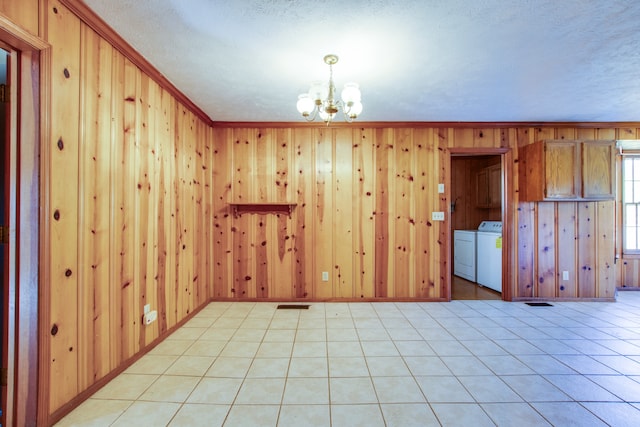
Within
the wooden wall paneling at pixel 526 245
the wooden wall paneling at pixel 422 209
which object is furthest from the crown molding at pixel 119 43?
the wooden wall paneling at pixel 526 245

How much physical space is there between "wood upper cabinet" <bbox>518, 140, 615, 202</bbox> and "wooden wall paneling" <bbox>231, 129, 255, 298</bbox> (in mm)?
3776

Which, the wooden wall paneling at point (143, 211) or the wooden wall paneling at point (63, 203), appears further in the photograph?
the wooden wall paneling at point (143, 211)

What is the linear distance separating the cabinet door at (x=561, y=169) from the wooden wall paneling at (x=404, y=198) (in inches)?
57.6

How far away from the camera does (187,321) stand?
2.97 meters

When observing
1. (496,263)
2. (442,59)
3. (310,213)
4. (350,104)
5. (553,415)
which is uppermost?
(442,59)

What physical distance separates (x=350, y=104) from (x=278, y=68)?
0.74m

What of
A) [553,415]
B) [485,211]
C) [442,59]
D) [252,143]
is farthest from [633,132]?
[252,143]

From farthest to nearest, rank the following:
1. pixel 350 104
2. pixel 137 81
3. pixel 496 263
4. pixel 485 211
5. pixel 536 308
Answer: pixel 485 211
pixel 496 263
pixel 536 308
pixel 137 81
pixel 350 104

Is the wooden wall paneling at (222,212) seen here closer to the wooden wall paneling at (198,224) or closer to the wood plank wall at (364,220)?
the wood plank wall at (364,220)

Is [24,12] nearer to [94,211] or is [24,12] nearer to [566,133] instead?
[94,211]

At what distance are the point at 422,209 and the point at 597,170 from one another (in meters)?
2.14

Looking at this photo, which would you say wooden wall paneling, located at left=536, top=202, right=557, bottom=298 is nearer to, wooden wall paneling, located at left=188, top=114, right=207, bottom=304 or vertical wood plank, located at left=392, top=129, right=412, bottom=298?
vertical wood plank, located at left=392, top=129, right=412, bottom=298

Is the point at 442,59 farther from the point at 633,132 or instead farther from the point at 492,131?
the point at 633,132

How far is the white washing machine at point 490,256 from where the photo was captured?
4090 millimetres
